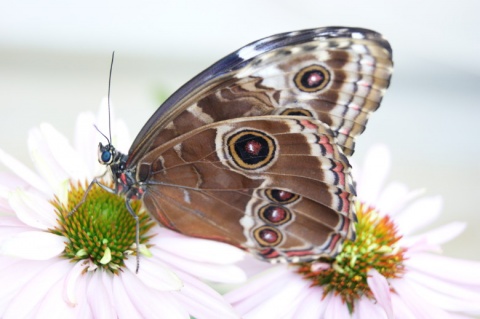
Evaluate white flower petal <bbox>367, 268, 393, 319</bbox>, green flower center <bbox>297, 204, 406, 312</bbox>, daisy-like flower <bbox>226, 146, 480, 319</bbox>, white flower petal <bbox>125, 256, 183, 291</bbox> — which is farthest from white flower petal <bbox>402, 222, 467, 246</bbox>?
white flower petal <bbox>125, 256, 183, 291</bbox>

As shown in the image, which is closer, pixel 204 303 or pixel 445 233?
pixel 204 303

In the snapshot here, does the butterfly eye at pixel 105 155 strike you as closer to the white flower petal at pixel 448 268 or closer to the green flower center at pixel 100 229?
the green flower center at pixel 100 229

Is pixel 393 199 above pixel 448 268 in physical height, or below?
above

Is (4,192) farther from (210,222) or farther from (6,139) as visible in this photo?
(6,139)

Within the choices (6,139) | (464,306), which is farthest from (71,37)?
(464,306)

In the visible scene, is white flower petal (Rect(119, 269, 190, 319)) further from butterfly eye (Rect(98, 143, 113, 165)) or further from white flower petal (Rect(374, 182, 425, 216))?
white flower petal (Rect(374, 182, 425, 216))

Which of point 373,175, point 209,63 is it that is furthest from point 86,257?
point 209,63

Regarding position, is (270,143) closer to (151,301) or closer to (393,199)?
(151,301)
